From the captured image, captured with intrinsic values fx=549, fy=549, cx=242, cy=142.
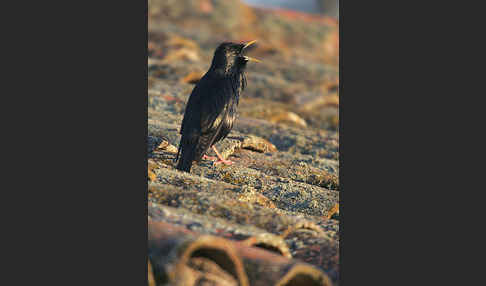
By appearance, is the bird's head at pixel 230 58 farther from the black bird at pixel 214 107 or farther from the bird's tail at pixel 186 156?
the bird's tail at pixel 186 156

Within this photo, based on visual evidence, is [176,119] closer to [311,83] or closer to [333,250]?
[333,250]

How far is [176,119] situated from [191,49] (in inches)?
193

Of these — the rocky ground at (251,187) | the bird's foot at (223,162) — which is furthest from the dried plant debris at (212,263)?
the bird's foot at (223,162)

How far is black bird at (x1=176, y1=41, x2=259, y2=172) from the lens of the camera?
190 inches

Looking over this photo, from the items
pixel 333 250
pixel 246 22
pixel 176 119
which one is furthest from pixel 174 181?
pixel 246 22

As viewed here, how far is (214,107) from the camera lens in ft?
16.4

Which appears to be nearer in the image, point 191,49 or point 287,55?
point 191,49

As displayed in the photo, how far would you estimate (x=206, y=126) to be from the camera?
16.1 ft

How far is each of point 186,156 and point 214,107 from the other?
0.57m

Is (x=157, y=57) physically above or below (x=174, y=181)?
above

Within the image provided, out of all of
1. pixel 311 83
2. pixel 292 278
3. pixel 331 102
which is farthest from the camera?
pixel 311 83

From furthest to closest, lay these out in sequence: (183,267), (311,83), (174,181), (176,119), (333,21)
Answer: (333,21)
(311,83)
(176,119)
(174,181)
(183,267)

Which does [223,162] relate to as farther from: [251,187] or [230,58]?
[230,58]

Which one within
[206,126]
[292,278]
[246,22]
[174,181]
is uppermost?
[246,22]
